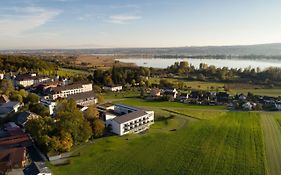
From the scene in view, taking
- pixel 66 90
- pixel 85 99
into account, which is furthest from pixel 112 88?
pixel 85 99

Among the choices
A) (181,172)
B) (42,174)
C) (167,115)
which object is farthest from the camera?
(167,115)

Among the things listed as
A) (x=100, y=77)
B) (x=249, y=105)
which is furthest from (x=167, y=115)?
(x=100, y=77)

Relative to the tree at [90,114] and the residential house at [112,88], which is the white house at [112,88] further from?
the tree at [90,114]

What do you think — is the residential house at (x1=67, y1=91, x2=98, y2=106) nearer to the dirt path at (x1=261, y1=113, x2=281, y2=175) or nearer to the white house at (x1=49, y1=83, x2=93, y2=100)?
the white house at (x1=49, y1=83, x2=93, y2=100)

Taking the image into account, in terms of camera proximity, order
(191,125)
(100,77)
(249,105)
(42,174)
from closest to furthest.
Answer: (42,174)
(191,125)
(249,105)
(100,77)

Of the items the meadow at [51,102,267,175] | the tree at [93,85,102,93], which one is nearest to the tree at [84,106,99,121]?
the meadow at [51,102,267,175]

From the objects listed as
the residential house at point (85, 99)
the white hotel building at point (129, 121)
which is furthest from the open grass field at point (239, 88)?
the white hotel building at point (129, 121)

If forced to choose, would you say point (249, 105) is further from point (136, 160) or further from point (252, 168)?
point (136, 160)
